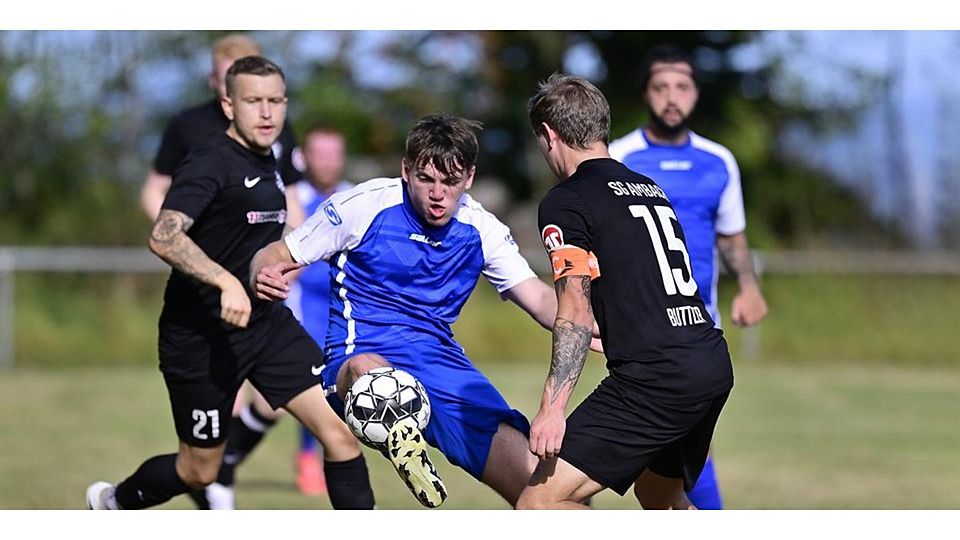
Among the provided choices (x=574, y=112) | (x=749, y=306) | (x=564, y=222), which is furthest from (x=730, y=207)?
(x=564, y=222)

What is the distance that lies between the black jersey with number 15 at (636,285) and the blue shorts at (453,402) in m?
0.53

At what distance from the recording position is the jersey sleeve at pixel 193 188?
5.48 metres

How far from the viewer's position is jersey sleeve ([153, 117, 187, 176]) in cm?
657

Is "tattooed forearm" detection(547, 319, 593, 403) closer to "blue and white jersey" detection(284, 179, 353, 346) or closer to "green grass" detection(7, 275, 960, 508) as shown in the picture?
"green grass" detection(7, 275, 960, 508)

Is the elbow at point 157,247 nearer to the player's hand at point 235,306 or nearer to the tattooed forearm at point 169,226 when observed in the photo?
the tattooed forearm at point 169,226

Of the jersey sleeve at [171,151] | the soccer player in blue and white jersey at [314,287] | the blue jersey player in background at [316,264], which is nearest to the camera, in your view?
the jersey sleeve at [171,151]

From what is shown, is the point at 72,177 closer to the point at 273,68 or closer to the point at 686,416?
the point at 273,68

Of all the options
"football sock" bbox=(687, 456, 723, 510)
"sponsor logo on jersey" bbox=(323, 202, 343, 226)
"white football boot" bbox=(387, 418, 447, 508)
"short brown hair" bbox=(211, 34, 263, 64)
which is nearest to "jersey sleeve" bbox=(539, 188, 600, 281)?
"white football boot" bbox=(387, 418, 447, 508)

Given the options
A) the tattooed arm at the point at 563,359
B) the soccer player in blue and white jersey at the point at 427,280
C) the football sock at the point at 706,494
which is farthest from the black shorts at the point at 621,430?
the football sock at the point at 706,494

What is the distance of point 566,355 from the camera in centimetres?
430

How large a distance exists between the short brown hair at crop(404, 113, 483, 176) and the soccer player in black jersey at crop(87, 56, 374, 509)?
1152mm

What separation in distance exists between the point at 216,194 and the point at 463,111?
60.2ft

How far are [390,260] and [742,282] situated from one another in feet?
7.69

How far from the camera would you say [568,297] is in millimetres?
4320
